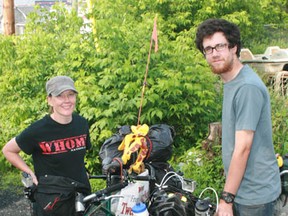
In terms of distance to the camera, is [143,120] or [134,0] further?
[134,0]

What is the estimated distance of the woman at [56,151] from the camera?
10.5 feet

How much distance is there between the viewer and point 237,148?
238cm

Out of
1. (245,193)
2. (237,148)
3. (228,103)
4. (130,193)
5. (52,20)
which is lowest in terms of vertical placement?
(130,193)

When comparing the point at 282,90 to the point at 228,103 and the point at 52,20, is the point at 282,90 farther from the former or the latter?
the point at 228,103

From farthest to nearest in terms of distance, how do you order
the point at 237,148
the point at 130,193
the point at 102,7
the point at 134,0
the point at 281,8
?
1. the point at 281,8
2. the point at 134,0
3. the point at 102,7
4. the point at 130,193
5. the point at 237,148

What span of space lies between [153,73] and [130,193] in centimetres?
336

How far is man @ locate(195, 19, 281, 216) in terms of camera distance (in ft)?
7.75

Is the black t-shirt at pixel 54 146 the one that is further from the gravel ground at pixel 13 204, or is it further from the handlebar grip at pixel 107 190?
the gravel ground at pixel 13 204

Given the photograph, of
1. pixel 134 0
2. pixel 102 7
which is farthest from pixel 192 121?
pixel 134 0

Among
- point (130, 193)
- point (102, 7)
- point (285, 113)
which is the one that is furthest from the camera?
point (102, 7)

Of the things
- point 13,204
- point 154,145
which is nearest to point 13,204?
point 13,204

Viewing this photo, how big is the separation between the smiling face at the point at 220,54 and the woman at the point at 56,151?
121 cm

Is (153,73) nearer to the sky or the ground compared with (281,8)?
nearer to the ground

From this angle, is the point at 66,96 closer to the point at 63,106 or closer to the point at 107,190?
the point at 63,106
